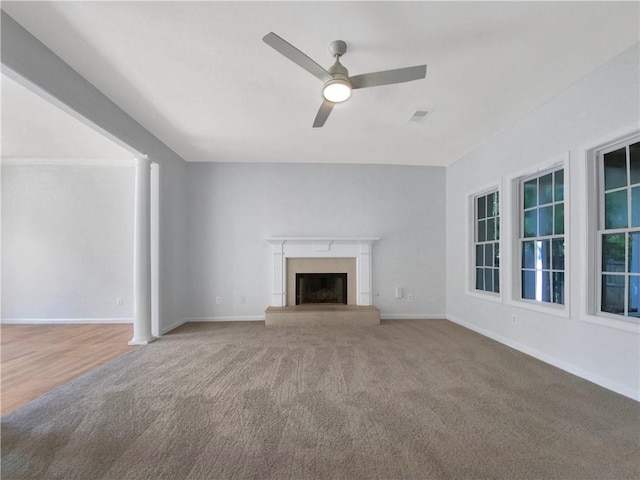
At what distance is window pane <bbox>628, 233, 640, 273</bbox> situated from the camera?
2332 millimetres

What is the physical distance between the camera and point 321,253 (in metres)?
5.21

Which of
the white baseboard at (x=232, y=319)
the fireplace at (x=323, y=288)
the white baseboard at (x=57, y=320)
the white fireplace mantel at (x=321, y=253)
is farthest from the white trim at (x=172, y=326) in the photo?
the fireplace at (x=323, y=288)

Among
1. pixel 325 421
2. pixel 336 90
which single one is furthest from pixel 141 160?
pixel 325 421

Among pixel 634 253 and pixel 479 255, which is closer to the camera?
pixel 634 253

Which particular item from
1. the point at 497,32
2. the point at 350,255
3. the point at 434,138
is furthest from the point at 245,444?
the point at 434,138

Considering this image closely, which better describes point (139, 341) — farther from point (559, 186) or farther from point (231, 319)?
point (559, 186)

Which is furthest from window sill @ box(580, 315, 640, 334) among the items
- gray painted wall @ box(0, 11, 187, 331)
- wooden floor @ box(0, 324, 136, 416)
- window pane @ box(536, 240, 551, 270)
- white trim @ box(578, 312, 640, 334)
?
gray painted wall @ box(0, 11, 187, 331)

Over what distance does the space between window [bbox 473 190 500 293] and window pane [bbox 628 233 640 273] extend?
164cm

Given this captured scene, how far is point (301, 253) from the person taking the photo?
5168mm

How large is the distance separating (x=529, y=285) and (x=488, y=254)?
2.86 ft

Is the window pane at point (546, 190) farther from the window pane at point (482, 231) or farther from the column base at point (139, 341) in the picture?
the column base at point (139, 341)

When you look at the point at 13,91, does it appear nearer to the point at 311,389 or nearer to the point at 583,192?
the point at 311,389

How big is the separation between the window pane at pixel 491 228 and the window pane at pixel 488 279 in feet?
1.58

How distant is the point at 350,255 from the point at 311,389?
301 cm
